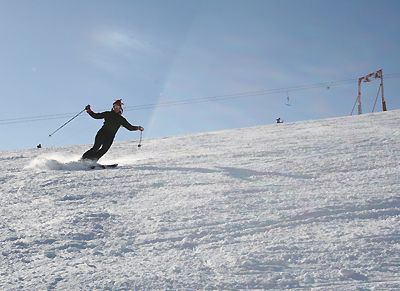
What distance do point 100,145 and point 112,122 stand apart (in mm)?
594

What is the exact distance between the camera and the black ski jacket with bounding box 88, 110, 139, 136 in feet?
37.2

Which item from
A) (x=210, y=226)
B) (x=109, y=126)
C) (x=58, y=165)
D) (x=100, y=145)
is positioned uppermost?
(x=109, y=126)

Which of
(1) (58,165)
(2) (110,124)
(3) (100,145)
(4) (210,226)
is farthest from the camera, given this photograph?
(2) (110,124)

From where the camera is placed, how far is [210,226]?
16.0 feet

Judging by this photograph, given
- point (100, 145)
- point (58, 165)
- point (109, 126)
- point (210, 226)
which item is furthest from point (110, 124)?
point (210, 226)

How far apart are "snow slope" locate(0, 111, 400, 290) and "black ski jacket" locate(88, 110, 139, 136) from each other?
107 inches

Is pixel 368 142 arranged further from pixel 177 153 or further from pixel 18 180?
pixel 18 180

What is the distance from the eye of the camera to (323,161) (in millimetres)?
8352

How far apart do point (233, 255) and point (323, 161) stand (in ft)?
15.1

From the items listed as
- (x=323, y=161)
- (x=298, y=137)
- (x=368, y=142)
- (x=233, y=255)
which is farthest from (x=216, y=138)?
(x=233, y=255)

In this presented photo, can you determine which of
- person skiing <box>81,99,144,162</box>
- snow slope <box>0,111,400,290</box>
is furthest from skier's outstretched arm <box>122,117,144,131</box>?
snow slope <box>0,111,400,290</box>

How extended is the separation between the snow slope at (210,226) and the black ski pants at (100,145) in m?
2.20

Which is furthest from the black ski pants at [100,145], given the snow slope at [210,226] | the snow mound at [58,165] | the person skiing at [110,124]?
the snow slope at [210,226]

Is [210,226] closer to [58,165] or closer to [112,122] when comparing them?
[58,165]
